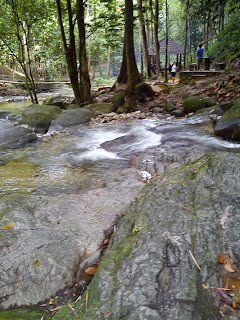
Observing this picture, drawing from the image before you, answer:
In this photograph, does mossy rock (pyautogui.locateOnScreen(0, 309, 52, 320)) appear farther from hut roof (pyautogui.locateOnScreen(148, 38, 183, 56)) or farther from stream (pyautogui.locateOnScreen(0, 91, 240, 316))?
hut roof (pyautogui.locateOnScreen(148, 38, 183, 56))

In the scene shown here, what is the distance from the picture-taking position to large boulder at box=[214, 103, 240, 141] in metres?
5.65

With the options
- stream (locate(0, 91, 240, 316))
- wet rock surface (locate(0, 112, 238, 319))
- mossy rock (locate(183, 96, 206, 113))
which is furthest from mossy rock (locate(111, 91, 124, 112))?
wet rock surface (locate(0, 112, 238, 319))

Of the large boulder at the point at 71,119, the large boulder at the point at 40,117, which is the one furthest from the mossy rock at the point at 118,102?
the large boulder at the point at 40,117

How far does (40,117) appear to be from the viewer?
9.97 meters

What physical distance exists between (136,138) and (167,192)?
4452 millimetres

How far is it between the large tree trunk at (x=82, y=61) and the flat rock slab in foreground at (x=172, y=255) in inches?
425

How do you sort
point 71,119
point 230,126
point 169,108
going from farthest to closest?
1. point 169,108
2. point 71,119
3. point 230,126

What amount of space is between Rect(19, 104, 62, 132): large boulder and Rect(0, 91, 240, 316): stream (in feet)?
5.27

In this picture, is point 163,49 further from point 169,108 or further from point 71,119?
point 71,119

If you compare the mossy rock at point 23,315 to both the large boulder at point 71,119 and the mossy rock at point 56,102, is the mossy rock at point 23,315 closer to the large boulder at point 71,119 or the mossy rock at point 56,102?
the large boulder at point 71,119

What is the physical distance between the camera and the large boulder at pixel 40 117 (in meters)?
9.76

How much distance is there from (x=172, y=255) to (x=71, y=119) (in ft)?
27.6

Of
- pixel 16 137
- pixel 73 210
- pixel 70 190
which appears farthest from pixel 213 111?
pixel 73 210

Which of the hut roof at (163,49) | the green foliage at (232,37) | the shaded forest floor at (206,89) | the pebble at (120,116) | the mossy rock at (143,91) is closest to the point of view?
the pebble at (120,116)
